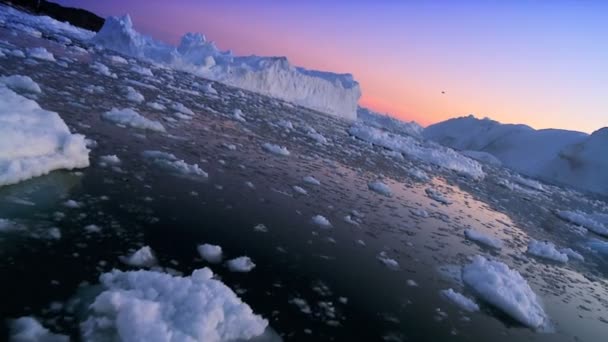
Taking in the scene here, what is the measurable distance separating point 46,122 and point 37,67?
28.1ft

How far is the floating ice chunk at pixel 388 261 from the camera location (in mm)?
4670

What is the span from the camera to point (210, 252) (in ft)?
11.8

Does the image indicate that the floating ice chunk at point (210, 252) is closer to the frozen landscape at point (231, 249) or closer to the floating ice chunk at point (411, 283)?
the frozen landscape at point (231, 249)

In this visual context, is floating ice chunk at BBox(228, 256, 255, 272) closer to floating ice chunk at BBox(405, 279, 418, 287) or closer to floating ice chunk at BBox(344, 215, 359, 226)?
floating ice chunk at BBox(405, 279, 418, 287)

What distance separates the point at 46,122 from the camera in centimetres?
479

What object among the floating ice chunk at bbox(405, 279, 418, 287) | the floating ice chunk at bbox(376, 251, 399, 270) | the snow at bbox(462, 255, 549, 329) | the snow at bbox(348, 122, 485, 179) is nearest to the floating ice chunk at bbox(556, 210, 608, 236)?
the snow at bbox(348, 122, 485, 179)

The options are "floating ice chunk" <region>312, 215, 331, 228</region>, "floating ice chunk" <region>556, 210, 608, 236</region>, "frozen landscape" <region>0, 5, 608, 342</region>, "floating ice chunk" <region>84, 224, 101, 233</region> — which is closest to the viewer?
"frozen landscape" <region>0, 5, 608, 342</region>

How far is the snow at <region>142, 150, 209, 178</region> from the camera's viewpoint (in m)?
5.74

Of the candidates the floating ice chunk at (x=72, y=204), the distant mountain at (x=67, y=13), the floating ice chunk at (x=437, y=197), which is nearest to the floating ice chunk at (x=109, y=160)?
the floating ice chunk at (x=72, y=204)

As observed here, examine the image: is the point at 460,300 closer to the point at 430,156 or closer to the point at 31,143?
the point at 31,143

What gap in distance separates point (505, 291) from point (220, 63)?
4132cm

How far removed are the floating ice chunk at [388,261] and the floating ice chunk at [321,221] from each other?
0.83m

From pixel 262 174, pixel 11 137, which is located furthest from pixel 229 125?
pixel 11 137

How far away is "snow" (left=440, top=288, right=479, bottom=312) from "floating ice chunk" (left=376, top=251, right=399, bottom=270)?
1.88ft
